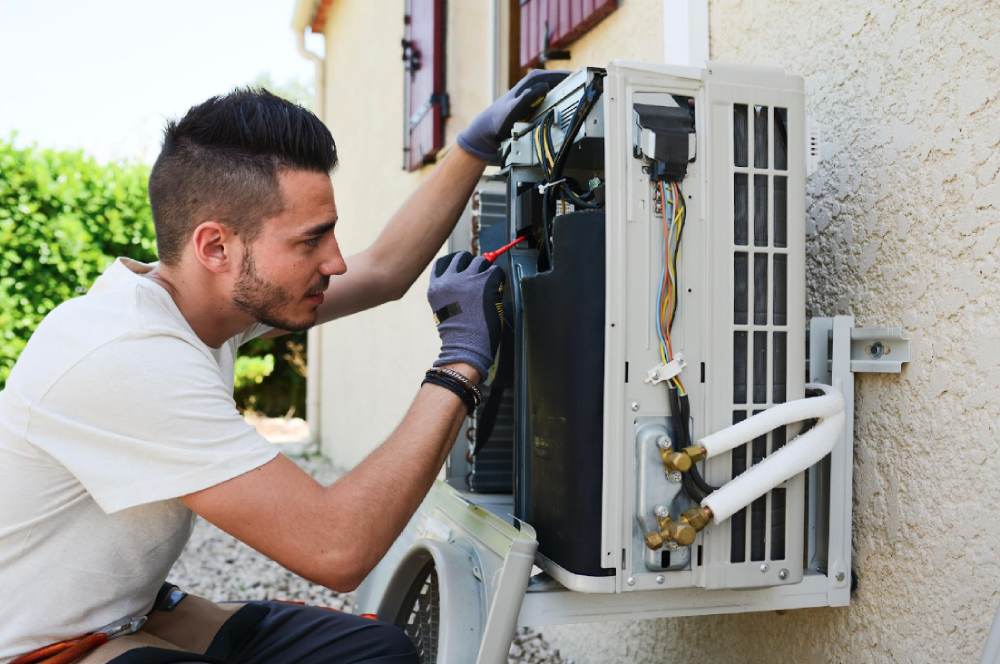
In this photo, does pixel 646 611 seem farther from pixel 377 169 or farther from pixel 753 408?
pixel 377 169

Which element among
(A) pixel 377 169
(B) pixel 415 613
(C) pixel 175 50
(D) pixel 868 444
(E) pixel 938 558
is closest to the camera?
(E) pixel 938 558

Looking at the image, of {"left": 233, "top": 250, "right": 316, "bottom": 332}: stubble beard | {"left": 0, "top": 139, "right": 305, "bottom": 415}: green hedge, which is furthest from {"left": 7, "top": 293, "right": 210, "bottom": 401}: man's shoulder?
{"left": 0, "top": 139, "right": 305, "bottom": 415}: green hedge

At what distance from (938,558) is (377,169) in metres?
4.85

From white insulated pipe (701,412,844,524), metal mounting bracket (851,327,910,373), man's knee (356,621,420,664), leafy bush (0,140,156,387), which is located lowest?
man's knee (356,621,420,664)

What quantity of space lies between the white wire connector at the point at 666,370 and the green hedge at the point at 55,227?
6442 mm

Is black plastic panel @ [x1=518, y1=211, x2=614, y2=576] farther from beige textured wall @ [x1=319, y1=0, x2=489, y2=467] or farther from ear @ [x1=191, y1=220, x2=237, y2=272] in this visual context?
beige textured wall @ [x1=319, y1=0, x2=489, y2=467]

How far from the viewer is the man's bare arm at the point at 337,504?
4.08ft

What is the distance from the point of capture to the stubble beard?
148 centimetres

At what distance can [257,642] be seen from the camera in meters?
1.67

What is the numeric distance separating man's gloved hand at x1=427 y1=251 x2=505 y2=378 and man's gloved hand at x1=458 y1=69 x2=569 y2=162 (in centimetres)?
33

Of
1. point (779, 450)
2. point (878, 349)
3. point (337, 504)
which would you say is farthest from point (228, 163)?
point (878, 349)

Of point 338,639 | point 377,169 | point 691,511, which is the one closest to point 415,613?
point 338,639

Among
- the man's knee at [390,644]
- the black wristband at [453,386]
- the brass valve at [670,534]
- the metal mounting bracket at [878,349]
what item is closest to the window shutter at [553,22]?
the metal mounting bracket at [878,349]

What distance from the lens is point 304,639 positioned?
1.67m
